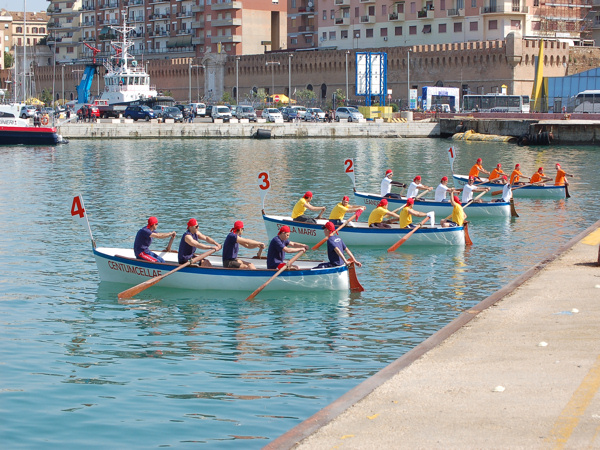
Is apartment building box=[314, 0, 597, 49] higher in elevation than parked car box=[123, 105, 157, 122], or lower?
higher

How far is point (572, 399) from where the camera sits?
32.2 feet

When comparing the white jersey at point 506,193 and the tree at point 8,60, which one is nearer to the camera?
the white jersey at point 506,193

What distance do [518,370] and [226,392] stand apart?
12.9ft

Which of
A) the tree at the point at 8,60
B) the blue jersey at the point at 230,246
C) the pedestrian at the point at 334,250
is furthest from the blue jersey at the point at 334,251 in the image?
the tree at the point at 8,60

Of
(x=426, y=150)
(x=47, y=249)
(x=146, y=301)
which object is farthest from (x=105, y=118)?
(x=146, y=301)

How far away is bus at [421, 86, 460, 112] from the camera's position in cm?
9088

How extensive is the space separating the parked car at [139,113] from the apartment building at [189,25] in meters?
37.2

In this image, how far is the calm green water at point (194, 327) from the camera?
37.4 feet

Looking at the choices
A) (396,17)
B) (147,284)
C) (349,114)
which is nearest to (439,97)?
(349,114)

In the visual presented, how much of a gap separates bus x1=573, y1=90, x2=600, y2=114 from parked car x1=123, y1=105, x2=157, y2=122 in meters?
37.7

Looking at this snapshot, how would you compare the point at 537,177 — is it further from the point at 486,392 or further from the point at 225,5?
the point at 225,5

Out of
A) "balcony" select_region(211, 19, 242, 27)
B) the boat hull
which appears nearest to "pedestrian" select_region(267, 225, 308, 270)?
the boat hull

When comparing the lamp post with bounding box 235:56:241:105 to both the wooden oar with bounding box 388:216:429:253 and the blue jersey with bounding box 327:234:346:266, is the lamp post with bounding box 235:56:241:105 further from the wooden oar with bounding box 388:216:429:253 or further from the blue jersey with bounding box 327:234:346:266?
the blue jersey with bounding box 327:234:346:266

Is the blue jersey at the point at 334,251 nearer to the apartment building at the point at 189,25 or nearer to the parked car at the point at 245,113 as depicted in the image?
the parked car at the point at 245,113
